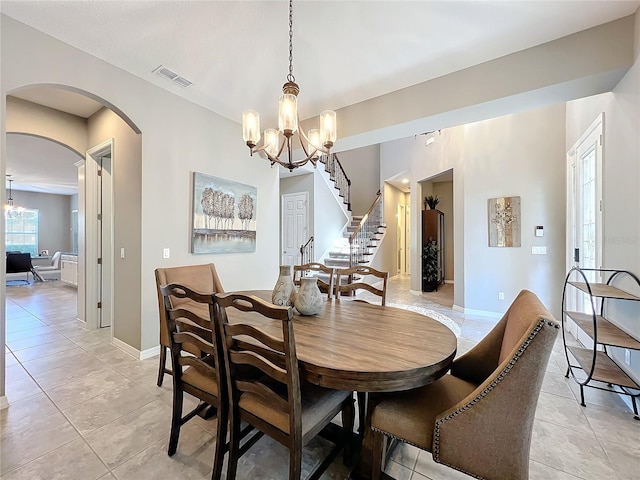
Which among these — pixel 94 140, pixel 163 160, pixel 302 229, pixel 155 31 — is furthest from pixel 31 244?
pixel 155 31

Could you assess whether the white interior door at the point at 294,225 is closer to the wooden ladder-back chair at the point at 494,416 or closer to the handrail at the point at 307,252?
the handrail at the point at 307,252

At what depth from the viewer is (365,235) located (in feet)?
23.1

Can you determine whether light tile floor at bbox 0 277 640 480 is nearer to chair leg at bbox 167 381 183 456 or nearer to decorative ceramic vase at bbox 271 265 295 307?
chair leg at bbox 167 381 183 456

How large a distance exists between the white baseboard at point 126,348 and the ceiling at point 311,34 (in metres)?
2.88

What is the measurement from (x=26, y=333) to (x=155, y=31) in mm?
4077

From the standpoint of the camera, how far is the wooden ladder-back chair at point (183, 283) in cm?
226

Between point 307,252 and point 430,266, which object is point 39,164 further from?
point 430,266

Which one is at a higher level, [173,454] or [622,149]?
[622,149]

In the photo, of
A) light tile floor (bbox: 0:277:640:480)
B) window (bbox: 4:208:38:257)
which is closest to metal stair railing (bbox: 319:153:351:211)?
light tile floor (bbox: 0:277:640:480)

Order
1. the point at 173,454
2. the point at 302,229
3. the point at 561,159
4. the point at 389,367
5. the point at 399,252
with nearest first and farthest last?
the point at 389,367, the point at 173,454, the point at 561,159, the point at 302,229, the point at 399,252

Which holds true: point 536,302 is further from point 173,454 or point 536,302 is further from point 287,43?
point 287,43

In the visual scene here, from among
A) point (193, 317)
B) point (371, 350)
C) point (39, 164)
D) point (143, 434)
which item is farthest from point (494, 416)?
point (39, 164)

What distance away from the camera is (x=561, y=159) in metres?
3.92

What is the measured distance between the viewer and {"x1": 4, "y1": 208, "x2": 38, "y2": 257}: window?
9.37m
